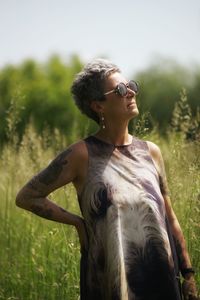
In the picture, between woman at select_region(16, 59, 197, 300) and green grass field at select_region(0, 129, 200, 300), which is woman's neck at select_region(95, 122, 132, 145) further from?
green grass field at select_region(0, 129, 200, 300)

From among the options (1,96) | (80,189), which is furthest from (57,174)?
(1,96)

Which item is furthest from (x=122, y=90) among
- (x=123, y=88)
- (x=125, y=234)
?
(x=125, y=234)

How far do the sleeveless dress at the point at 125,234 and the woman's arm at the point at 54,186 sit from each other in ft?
0.24

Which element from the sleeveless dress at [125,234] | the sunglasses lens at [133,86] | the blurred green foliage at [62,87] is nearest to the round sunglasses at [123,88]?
the sunglasses lens at [133,86]

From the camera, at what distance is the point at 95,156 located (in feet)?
11.2

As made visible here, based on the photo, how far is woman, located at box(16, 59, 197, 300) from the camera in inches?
129

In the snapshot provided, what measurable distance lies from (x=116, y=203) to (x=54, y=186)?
372 millimetres

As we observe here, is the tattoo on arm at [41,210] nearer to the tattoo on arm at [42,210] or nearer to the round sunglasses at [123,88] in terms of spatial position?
A: the tattoo on arm at [42,210]

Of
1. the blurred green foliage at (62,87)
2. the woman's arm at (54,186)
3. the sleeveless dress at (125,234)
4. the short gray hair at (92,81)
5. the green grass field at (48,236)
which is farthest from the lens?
the blurred green foliage at (62,87)

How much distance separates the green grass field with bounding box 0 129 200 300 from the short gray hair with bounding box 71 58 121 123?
2.95ft

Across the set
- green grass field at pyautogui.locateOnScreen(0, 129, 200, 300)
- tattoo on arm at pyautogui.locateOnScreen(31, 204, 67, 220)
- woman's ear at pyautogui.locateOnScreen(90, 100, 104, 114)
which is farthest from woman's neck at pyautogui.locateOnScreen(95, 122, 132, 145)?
green grass field at pyautogui.locateOnScreen(0, 129, 200, 300)

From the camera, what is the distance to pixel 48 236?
5023 millimetres

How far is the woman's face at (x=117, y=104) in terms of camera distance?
11.3 feet

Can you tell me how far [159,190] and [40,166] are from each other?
2644 millimetres
